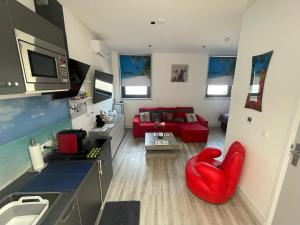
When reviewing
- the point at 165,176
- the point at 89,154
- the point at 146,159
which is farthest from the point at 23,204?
the point at 146,159

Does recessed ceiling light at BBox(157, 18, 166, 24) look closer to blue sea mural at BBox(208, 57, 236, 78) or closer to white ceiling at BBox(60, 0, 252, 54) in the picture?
white ceiling at BBox(60, 0, 252, 54)

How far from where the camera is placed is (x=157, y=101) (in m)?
5.41

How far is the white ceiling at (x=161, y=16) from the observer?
1.95 m

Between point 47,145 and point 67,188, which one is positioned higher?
point 47,145

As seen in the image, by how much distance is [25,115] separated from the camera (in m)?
1.44

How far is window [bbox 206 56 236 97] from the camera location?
5.27 metres

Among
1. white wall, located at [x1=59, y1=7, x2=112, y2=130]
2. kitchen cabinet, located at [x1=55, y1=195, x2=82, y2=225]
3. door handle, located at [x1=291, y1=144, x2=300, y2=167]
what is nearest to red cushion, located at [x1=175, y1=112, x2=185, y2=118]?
white wall, located at [x1=59, y1=7, x2=112, y2=130]

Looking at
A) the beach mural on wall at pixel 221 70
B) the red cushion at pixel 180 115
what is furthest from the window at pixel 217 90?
the red cushion at pixel 180 115

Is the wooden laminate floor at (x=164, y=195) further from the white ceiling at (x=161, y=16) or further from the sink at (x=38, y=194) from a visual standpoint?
the white ceiling at (x=161, y=16)

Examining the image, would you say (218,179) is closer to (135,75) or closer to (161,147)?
(161,147)

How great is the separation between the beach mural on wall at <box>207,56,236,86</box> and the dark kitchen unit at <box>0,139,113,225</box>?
5.08m

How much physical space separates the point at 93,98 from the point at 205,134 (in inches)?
128

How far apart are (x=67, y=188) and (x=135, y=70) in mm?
4583

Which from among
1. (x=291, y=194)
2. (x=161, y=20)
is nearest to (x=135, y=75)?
(x=161, y=20)
